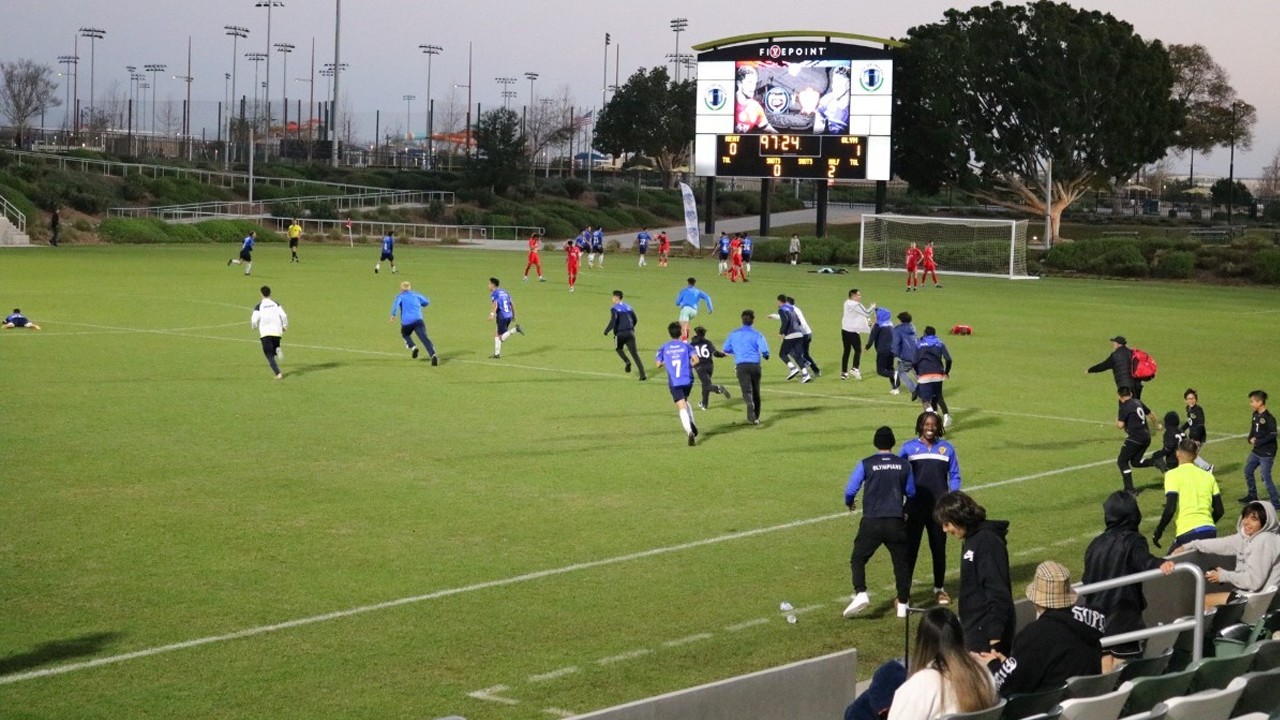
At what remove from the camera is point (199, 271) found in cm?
5256

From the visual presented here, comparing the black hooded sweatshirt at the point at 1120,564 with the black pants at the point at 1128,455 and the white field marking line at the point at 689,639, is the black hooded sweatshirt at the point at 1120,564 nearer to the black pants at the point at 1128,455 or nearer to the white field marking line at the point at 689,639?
the white field marking line at the point at 689,639

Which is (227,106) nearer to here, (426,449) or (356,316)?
(356,316)

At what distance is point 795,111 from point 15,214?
36673mm

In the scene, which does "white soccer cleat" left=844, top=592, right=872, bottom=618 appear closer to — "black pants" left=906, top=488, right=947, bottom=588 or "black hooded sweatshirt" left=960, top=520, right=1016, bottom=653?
"black pants" left=906, top=488, right=947, bottom=588

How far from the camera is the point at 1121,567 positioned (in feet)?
34.0

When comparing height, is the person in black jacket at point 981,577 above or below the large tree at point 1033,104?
below

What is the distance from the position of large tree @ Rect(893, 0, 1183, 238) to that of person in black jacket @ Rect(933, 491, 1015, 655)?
79780 millimetres

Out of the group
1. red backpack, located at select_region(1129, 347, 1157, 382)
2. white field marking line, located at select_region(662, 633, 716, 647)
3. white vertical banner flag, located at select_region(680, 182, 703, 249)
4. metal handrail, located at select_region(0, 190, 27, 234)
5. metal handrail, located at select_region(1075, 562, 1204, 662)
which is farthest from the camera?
metal handrail, located at select_region(0, 190, 27, 234)

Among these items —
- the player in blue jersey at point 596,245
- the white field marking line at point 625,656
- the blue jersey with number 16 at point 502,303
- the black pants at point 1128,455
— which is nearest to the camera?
the white field marking line at point 625,656

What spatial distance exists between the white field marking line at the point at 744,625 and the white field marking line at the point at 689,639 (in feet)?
0.68

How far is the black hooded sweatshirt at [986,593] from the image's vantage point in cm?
979

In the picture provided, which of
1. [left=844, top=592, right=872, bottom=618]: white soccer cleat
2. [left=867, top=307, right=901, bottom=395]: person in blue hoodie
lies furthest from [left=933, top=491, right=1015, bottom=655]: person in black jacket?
[left=867, top=307, right=901, bottom=395]: person in blue hoodie

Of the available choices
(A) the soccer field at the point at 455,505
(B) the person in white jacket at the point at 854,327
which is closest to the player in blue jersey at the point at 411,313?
(A) the soccer field at the point at 455,505

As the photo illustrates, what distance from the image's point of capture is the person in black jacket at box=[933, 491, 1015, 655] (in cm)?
979
